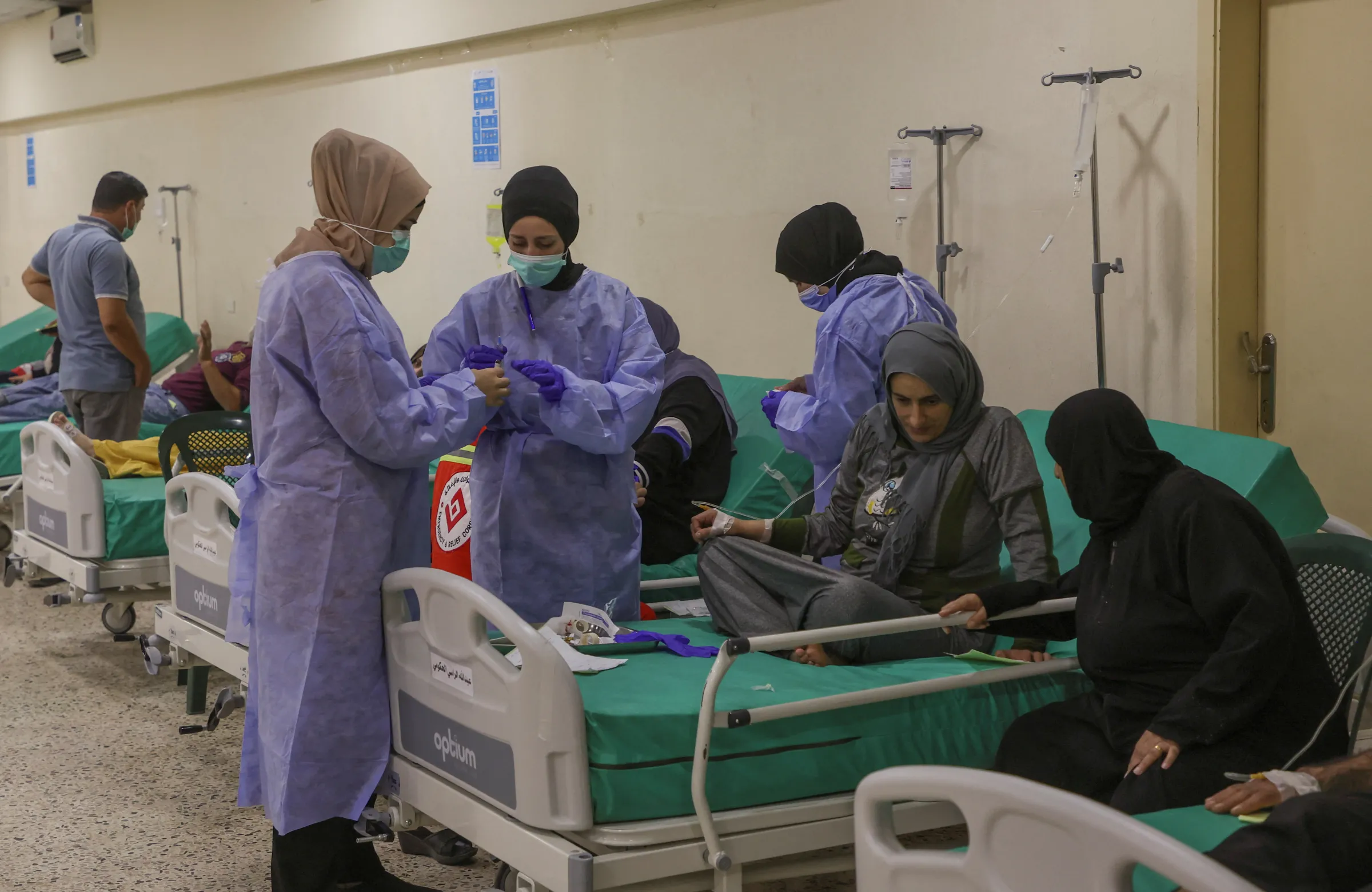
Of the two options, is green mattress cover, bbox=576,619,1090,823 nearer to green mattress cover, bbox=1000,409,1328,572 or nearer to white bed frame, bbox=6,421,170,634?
green mattress cover, bbox=1000,409,1328,572

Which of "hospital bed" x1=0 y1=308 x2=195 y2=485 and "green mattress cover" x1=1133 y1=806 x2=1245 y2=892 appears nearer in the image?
→ "green mattress cover" x1=1133 y1=806 x2=1245 y2=892

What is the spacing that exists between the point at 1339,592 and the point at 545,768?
5.55ft

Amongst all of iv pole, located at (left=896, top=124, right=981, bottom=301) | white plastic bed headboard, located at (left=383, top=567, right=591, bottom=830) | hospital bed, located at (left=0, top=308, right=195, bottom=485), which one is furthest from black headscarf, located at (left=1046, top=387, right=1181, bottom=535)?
hospital bed, located at (left=0, top=308, right=195, bottom=485)

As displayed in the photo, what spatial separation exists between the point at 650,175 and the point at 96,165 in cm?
636

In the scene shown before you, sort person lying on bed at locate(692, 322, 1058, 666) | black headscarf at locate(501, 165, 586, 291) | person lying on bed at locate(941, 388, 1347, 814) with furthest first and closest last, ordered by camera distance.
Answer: black headscarf at locate(501, 165, 586, 291) < person lying on bed at locate(692, 322, 1058, 666) < person lying on bed at locate(941, 388, 1347, 814)

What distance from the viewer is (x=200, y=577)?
14.2 ft

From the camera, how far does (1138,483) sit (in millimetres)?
2582

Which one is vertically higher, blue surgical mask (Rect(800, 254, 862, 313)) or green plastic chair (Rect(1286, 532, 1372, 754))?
blue surgical mask (Rect(800, 254, 862, 313))

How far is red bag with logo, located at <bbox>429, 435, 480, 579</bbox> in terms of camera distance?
12.9ft

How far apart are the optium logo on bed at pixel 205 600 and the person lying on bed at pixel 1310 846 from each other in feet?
10.5

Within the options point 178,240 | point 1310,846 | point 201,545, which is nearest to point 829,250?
Result: point 201,545

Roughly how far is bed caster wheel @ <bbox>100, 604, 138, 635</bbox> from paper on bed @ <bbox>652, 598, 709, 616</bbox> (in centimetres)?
279

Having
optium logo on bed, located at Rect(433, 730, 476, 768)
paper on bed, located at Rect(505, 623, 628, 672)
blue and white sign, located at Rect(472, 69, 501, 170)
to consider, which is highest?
blue and white sign, located at Rect(472, 69, 501, 170)

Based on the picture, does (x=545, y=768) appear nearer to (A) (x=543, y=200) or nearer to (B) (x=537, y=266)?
(B) (x=537, y=266)
